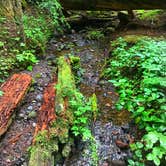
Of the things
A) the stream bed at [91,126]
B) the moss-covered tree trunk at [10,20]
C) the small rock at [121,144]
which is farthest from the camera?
the moss-covered tree trunk at [10,20]

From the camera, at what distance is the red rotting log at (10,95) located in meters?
4.39

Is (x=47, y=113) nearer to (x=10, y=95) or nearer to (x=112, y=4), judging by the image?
(x=10, y=95)

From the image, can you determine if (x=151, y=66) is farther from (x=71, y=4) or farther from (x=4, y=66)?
(x=71, y=4)

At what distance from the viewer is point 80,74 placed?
6.53m

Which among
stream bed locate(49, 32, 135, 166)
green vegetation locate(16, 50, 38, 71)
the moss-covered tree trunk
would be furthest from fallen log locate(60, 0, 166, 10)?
green vegetation locate(16, 50, 38, 71)

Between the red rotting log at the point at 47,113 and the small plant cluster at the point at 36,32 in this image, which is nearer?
the red rotting log at the point at 47,113

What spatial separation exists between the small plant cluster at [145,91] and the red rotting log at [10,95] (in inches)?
63.8

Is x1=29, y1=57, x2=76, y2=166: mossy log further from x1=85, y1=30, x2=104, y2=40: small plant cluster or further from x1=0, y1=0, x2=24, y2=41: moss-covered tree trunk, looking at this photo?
x1=85, y1=30, x2=104, y2=40: small plant cluster

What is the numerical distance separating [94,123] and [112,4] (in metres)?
5.42

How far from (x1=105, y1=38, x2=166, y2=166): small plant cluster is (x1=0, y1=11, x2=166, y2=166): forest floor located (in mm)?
263

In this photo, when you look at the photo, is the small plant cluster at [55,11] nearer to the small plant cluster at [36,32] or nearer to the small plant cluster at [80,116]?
the small plant cluster at [36,32]

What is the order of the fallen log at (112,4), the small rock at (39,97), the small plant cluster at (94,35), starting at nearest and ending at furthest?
1. the small rock at (39,97)
2. the fallen log at (112,4)
3. the small plant cluster at (94,35)

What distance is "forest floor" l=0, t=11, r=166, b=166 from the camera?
409cm

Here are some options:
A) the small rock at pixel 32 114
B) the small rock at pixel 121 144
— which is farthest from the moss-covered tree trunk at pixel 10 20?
the small rock at pixel 121 144
